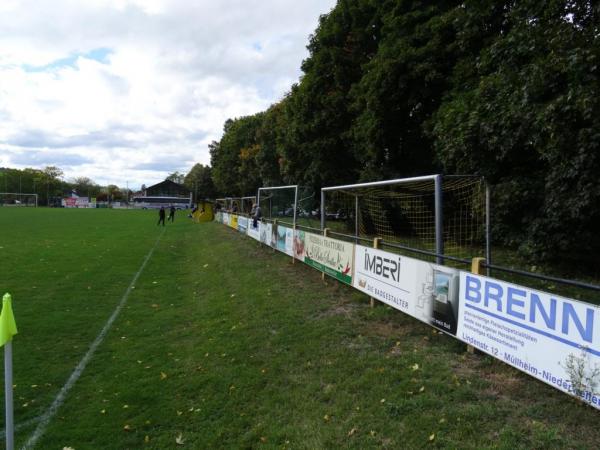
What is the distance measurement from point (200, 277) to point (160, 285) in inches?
50.6

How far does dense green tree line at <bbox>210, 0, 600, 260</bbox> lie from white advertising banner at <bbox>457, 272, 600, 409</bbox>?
153 inches

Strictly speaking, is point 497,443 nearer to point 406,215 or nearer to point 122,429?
point 122,429

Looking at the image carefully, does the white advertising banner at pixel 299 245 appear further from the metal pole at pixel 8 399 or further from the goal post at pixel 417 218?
the metal pole at pixel 8 399

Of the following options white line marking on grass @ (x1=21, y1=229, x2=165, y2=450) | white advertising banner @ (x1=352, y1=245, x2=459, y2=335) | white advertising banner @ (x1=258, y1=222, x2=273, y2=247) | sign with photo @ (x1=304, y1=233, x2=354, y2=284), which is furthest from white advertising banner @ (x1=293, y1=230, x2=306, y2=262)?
white line marking on grass @ (x1=21, y1=229, x2=165, y2=450)

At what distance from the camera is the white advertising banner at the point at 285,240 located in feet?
42.5

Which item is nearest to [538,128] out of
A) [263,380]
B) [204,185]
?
[263,380]

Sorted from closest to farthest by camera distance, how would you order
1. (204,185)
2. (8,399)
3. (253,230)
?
(8,399), (253,230), (204,185)

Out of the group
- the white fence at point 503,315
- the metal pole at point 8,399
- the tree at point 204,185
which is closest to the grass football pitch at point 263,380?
the white fence at point 503,315

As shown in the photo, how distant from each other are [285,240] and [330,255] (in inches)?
165

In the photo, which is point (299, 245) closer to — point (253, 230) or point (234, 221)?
point (253, 230)

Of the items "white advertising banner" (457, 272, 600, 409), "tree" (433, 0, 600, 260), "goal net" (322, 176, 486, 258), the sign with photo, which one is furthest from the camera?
"goal net" (322, 176, 486, 258)

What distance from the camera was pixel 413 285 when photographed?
20.4 feet

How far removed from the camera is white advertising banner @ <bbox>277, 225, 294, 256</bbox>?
13.0 m

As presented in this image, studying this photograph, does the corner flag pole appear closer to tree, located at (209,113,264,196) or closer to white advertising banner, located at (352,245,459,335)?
white advertising banner, located at (352,245,459,335)
